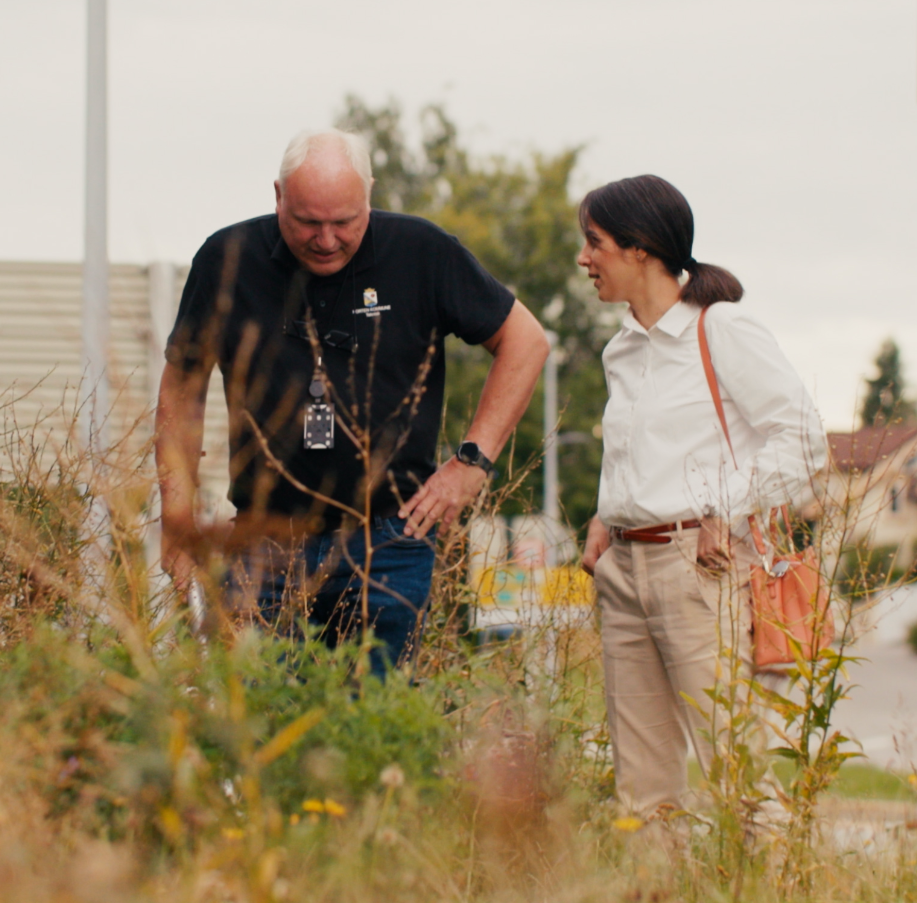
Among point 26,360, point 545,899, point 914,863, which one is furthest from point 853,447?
point 26,360

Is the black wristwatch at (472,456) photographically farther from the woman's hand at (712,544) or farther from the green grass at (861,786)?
the green grass at (861,786)

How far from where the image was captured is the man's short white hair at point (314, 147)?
11.1 ft

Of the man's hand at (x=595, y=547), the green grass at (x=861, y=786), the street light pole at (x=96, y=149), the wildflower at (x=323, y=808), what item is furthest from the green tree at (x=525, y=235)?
the wildflower at (x=323, y=808)

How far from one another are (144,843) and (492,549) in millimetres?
2669

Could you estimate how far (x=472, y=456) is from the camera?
3373 millimetres

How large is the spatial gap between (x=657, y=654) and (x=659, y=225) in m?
1.20

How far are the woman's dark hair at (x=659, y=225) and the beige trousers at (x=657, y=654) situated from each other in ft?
2.25

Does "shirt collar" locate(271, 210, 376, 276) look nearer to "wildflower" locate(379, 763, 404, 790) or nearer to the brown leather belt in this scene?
the brown leather belt

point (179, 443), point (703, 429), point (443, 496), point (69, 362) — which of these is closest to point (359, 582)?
point (443, 496)

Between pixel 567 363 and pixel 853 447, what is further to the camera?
pixel 567 363

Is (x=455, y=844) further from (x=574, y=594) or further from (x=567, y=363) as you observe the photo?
(x=567, y=363)

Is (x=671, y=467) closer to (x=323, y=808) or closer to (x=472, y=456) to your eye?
(x=472, y=456)

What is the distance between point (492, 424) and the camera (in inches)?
139

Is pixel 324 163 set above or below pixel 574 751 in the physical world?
above
